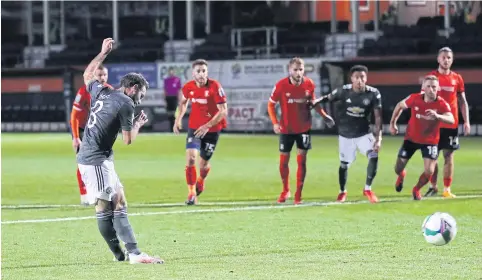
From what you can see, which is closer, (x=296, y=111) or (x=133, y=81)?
(x=133, y=81)

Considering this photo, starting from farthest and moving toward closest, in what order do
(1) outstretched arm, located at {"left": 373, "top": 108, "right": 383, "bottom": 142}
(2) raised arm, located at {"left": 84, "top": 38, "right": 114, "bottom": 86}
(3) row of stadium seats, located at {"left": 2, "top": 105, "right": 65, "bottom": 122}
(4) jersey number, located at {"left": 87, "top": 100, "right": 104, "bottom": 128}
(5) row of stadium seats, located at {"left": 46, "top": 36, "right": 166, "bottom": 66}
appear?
(3) row of stadium seats, located at {"left": 2, "top": 105, "right": 65, "bottom": 122} < (5) row of stadium seats, located at {"left": 46, "top": 36, "right": 166, "bottom": 66} < (1) outstretched arm, located at {"left": 373, "top": 108, "right": 383, "bottom": 142} < (2) raised arm, located at {"left": 84, "top": 38, "right": 114, "bottom": 86} < (4) jersey number, located at {"left": 87, "top": 100, "right": 104, "bottom": 128}

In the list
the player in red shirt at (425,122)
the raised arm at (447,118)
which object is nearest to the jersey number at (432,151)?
the player in red shirt at (425,122)

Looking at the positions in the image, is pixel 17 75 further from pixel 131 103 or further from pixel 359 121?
pixel 131 103

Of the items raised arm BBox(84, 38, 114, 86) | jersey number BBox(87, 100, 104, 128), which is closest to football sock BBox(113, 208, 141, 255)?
jersey number BBox(87, 100, 104, 128)

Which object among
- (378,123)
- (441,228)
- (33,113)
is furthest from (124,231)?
(33,113)

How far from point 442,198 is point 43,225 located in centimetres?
603

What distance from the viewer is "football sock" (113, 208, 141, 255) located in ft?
34.4

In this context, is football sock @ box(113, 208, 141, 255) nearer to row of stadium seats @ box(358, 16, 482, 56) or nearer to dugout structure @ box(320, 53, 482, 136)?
dugout structure @ box(320, 53, 482, 136)

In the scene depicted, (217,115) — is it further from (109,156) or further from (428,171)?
(109,156)

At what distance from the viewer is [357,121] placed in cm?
1672

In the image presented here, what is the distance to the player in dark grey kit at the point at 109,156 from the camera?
10.5 m

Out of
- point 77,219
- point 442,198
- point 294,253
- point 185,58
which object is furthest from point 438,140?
point 185,58

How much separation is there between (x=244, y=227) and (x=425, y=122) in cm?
460

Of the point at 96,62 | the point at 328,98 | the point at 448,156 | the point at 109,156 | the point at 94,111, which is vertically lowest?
the point at 448,156
